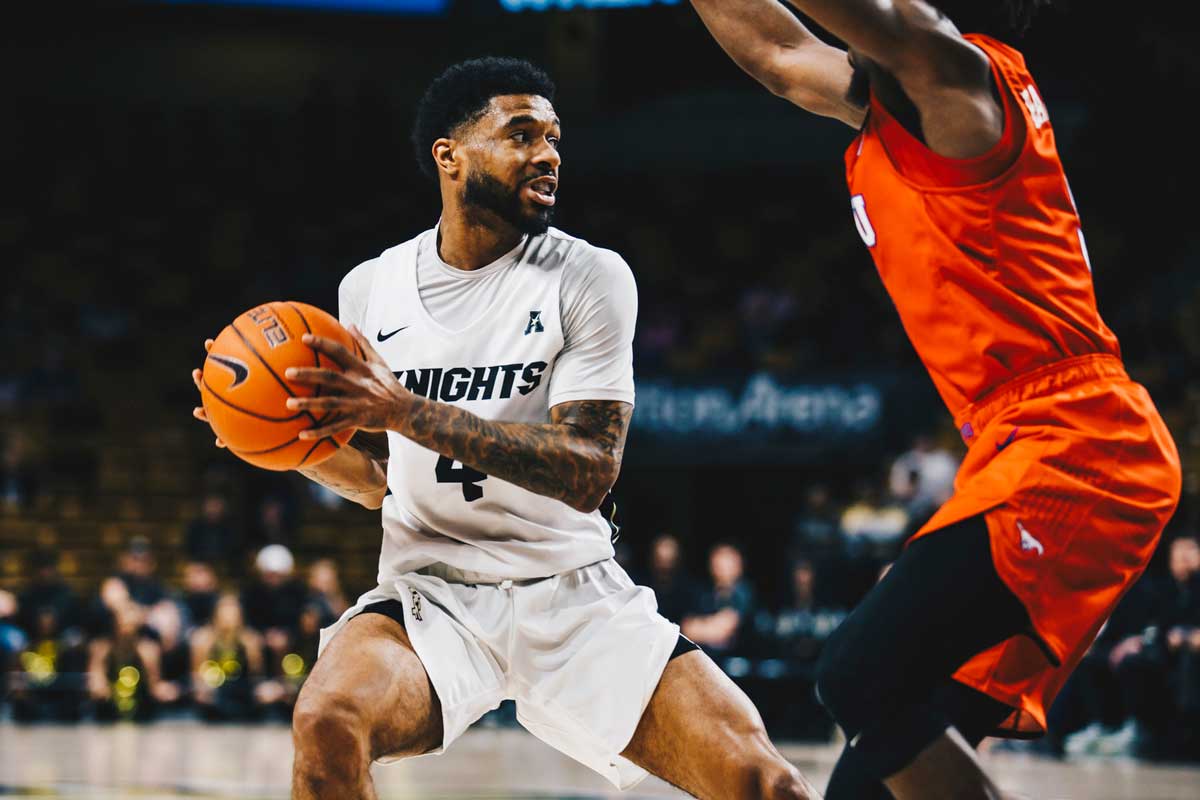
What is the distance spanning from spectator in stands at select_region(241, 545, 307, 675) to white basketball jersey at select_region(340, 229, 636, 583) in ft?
30.1

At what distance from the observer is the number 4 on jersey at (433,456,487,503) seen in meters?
3.87

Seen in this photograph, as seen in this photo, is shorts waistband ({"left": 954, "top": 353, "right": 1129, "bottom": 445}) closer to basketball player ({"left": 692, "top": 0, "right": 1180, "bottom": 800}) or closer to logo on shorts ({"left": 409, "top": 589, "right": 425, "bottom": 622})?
basketball player ({"left": 692, "top": 0, "right": 1180, "bottom": 800})

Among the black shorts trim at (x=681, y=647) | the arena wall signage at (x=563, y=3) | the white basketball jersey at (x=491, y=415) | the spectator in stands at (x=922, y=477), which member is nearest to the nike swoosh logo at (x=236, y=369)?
the white basketball jersey at (x=491, y=415)

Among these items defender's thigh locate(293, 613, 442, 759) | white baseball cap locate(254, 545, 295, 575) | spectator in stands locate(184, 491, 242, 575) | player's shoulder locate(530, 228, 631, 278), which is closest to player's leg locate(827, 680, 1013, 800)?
defender's thigh locate(293, 613, 442, 759)

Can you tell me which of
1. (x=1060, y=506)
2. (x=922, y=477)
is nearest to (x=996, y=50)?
(x=1060, y=506)

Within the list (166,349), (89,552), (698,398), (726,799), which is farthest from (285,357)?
(166,349)

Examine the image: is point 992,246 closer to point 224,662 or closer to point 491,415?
point 491,415

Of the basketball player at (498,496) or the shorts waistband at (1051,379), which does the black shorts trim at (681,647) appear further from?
the shorts waistband at (1051,379)

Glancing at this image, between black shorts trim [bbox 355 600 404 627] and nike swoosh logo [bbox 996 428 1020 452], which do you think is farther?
black shorts trim [bbox 355 600 404 627]

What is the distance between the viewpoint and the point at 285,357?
3.43m

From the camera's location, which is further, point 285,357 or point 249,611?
point 249,611

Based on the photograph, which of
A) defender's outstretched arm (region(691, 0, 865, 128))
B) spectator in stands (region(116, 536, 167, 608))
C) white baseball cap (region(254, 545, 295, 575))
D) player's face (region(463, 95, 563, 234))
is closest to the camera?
defender's outstretched arm (region(691, 0, 865, 128))

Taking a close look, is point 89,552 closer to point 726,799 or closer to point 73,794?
point 73,794

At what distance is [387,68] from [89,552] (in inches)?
337
